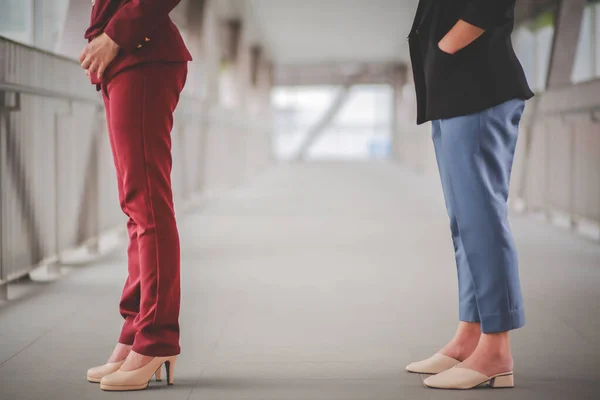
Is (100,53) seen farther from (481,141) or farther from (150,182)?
(481,141)

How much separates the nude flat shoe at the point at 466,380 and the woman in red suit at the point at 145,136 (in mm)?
728

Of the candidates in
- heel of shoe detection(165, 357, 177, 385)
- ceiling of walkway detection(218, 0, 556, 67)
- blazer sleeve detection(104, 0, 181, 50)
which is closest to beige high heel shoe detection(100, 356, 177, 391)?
heel of shoe detection(165, 357, 177, 385)

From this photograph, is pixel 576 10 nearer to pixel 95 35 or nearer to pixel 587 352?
pixel 587 352

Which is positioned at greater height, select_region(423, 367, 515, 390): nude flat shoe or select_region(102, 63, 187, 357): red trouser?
select_region(102, 63, 187, 357): red trouser

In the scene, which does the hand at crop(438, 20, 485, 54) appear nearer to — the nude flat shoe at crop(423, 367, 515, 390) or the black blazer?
the black blazer

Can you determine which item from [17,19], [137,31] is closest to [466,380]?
[137,31]

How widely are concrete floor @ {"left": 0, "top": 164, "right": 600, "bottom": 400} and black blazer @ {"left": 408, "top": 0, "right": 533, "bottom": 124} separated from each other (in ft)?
2.57

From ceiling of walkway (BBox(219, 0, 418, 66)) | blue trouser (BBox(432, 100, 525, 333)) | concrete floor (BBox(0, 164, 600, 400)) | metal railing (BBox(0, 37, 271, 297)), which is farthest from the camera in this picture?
ceiling of walkway (BBox(219, 0, 418, 66))

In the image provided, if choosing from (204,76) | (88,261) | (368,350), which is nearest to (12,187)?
(88,261)

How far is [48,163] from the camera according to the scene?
12.1 ft

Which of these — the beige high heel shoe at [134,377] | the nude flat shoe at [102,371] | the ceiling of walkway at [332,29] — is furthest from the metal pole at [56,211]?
the ceiling of walkway at [332,29]

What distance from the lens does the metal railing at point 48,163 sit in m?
3.21

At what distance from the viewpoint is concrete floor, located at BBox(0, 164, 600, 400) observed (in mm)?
1993

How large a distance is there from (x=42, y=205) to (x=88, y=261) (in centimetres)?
78
